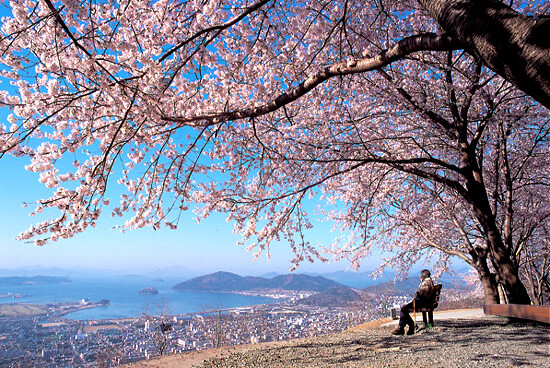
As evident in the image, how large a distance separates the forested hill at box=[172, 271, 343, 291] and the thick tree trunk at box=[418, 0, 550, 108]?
75909 mm

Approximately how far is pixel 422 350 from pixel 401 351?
315 mm

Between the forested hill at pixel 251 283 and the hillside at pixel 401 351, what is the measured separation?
7087 cm

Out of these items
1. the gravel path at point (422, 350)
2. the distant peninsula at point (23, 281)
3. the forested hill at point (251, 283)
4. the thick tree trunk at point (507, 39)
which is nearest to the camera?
the thick tree trunk at point (507, 39)

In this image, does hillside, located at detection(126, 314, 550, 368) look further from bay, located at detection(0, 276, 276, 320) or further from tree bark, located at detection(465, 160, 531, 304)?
bay, located at detection(0, 276, 276, 320)

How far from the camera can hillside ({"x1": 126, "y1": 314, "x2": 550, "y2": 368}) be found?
157 inches

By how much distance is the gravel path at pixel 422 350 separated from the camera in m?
3.96

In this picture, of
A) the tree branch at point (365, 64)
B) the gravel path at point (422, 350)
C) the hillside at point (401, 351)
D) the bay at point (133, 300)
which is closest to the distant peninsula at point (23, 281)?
the bay at point (133, 300)

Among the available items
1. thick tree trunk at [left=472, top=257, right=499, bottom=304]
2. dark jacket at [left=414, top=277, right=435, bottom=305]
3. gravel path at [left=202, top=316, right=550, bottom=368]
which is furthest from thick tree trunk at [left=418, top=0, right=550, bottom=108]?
thick tree trunk at [left=472, top=257, right=499, bottom=304]

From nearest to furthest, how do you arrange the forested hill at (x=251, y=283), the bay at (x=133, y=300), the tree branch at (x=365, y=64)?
the tree branch at (x=365, y=64)
the bay at (x=133, y=300)
the forested hill at (x=251, y=283)

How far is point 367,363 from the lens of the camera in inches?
167

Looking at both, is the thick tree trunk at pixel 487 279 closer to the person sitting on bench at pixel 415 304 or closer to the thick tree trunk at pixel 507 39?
the person sitting on bench at pixel 415 304

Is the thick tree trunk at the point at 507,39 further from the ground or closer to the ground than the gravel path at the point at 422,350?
further from the ground

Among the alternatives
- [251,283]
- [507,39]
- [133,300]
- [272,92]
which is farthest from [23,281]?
[507,39]

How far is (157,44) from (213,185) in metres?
3.10
